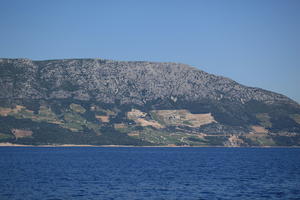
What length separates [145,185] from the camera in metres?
116

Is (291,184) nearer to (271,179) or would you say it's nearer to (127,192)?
(271,179)

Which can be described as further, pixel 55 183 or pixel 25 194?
pixel 55 183

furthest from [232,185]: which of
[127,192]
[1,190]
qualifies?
[1,190]

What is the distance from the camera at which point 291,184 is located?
11938 cm

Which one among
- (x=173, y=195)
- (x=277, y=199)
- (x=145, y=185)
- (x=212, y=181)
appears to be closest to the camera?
(x=277, y=199)

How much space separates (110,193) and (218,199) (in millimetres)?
25076

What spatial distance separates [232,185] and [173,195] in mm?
25992

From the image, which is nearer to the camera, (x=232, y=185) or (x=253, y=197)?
(x=253, y=197)

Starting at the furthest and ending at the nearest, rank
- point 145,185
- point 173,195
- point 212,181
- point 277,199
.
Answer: point 212,181 < point 145,185 < point 173,195 < point 277,199

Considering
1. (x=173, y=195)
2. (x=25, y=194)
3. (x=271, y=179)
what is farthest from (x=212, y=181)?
(x=25, y=194)

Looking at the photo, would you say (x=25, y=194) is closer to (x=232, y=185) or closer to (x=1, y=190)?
(x=1, y=190)

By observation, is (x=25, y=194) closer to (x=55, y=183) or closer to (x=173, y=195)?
(x=55, y=183)

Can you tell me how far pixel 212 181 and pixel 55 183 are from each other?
4630 cm

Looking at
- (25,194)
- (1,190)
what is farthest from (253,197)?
(1,190)
